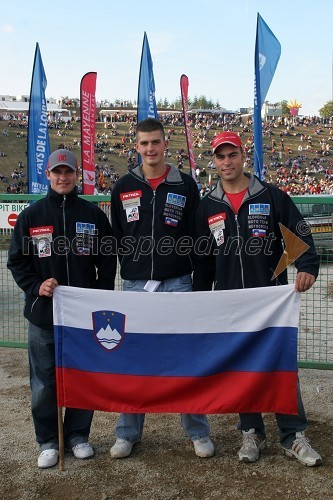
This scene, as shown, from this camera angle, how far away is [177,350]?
3930 millimetres

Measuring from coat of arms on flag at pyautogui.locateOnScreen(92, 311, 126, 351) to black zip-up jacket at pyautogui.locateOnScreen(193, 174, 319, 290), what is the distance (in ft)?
2.67

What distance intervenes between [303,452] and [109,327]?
5.39 feet

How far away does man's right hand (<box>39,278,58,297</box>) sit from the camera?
155 inches

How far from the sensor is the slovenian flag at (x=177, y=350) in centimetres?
385

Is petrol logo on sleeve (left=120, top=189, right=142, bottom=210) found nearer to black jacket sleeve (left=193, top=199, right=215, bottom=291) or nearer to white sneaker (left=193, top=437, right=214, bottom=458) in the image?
black jacket sleeve (left=193, top=199, right=215, bottom=291)

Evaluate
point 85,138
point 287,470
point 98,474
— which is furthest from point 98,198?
point 85,138

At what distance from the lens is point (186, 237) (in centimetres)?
418

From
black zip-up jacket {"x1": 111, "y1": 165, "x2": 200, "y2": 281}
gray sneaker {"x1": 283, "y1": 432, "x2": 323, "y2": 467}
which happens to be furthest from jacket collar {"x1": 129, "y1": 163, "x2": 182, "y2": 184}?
gray sneaker {"x1": 283, "y1": 432, "x2": 323, "y2": 467}

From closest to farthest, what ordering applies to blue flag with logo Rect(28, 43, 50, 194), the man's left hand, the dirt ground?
the dirt ground, the man's left hand, blue flag with logo Rect(28, 43, 50, 194)

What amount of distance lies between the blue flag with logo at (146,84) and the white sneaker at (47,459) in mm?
11936

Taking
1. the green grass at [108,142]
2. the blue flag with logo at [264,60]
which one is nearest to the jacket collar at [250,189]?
the blue flag with logo at [264,60]

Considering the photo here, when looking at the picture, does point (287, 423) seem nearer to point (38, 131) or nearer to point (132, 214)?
point (132, 214)

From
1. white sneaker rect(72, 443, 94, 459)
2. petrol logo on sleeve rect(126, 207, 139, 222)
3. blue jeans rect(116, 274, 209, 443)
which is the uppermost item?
petrol logo on sleeve rect(126, 207, 139, 222)

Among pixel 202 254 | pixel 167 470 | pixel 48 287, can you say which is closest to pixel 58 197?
pixel 48 287
